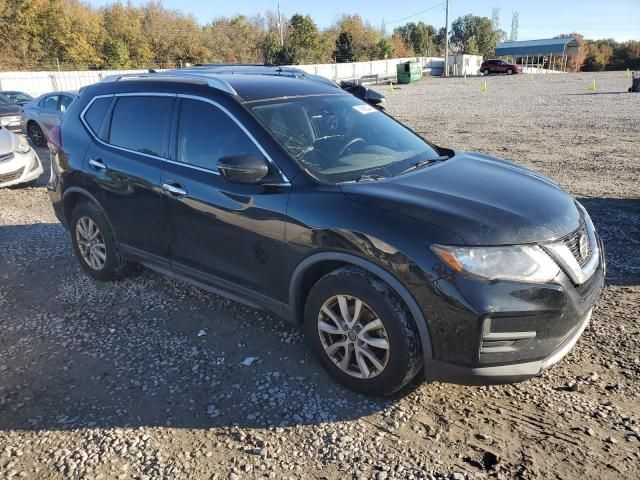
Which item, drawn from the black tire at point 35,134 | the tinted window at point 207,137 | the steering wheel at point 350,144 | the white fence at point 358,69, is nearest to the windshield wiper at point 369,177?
the steering wheel at point 350,144

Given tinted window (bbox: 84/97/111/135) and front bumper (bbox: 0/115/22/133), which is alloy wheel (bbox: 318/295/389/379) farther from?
front bumper (bbox: 0/115/22/133)

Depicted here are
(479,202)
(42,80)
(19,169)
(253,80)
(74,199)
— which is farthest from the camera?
(42,80)

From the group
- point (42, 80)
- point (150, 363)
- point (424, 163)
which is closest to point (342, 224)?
point (424, 163)

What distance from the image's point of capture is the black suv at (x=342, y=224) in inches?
104

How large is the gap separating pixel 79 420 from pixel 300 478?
1402mm

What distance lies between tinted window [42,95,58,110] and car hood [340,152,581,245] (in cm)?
1244

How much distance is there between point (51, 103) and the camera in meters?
13.0

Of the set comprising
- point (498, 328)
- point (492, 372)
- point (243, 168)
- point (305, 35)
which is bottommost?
point (492, 372)

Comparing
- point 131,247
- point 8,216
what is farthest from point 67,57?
point 131,247

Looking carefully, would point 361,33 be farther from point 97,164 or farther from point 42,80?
point 97,164

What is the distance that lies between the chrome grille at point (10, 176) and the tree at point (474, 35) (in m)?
110

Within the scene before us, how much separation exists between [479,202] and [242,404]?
1.87m

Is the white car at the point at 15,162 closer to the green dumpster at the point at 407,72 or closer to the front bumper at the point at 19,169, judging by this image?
the front bumper at the point at 19,169

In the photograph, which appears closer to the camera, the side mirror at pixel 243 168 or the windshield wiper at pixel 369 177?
the side mirror at pixel 243 168
